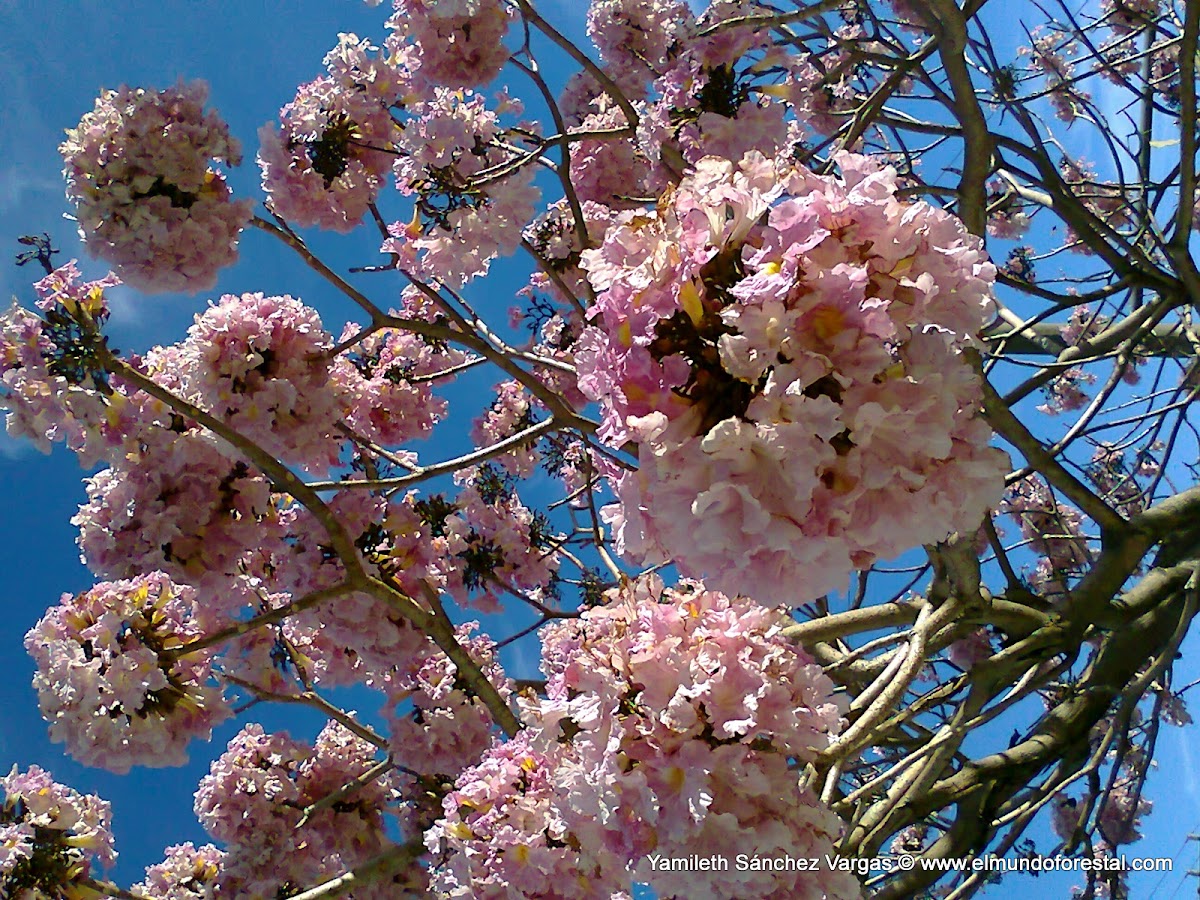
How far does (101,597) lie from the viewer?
280 centimetres

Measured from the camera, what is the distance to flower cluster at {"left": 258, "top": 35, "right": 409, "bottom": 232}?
3629 mm

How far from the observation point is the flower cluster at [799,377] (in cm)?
120

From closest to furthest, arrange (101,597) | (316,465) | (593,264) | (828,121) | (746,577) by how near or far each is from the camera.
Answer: (746,577), (593,264), (101,597), (316,465), (828,121)

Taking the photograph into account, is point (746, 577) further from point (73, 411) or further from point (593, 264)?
point (73, 411)

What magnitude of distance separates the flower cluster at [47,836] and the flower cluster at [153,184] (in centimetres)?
207

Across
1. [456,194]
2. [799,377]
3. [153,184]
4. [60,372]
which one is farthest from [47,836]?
[799,377]

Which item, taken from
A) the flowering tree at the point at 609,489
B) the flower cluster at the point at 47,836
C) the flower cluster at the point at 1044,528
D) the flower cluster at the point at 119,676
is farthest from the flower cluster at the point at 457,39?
the flower cluster at the point at 1044,528

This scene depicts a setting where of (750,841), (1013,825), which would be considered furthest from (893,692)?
(1013,825)

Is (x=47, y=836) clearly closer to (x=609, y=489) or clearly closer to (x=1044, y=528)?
(x=609, y=489)

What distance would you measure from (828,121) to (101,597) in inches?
189

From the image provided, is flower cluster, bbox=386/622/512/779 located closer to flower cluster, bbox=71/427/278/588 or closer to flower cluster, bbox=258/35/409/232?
flower cluster, bbox=71/427/278/588

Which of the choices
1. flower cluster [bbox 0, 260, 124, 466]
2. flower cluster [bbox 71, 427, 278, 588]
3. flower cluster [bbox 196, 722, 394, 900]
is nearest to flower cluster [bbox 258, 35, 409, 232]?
flower cluster [bbox 0, 260, 124, 466]

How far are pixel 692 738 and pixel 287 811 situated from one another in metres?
3.24

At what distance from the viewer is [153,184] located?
9.44 ft
